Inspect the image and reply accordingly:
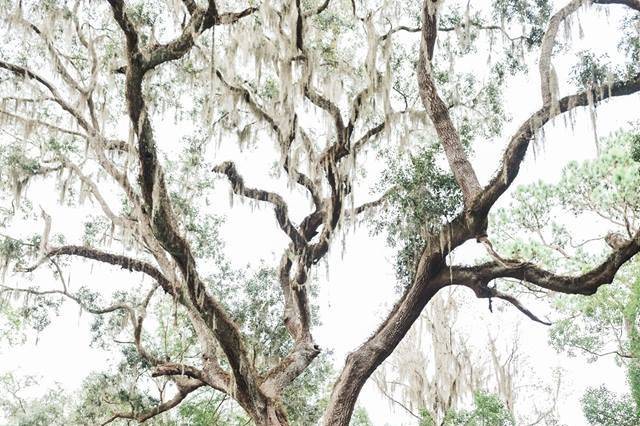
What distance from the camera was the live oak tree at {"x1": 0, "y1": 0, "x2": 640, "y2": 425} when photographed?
19.2ft

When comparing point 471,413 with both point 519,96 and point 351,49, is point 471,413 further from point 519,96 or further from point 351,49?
point 351,49

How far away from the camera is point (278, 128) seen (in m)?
7.03

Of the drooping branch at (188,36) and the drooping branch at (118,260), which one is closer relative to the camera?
the drooping branch at (188,36)

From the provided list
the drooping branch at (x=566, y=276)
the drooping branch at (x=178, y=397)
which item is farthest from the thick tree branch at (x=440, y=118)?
the drooping branch at (x=178, y=397)

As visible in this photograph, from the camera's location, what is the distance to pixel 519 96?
7418mm

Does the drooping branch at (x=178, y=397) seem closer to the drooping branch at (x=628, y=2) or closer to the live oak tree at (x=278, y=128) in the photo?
the live oak tree at (x=278, y=128)

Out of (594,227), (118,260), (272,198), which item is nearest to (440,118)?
(272,198)

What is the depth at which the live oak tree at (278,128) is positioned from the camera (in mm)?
5852

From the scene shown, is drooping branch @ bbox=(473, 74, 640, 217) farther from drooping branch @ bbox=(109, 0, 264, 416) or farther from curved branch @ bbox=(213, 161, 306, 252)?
drooping branch @ bbox=(109, 0, 264, 416)

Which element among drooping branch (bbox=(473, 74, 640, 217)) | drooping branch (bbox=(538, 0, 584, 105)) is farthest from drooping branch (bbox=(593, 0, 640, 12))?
drooping branch (bbox=(473, 74, 640, 217))

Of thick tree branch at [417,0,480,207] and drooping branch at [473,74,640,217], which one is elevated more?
thick tree branch at [417,0,480,207]

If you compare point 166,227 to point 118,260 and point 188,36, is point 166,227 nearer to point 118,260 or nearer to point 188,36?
point 118,260

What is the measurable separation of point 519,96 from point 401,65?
1.38 meters

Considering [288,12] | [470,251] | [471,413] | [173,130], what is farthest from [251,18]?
[470,251]
